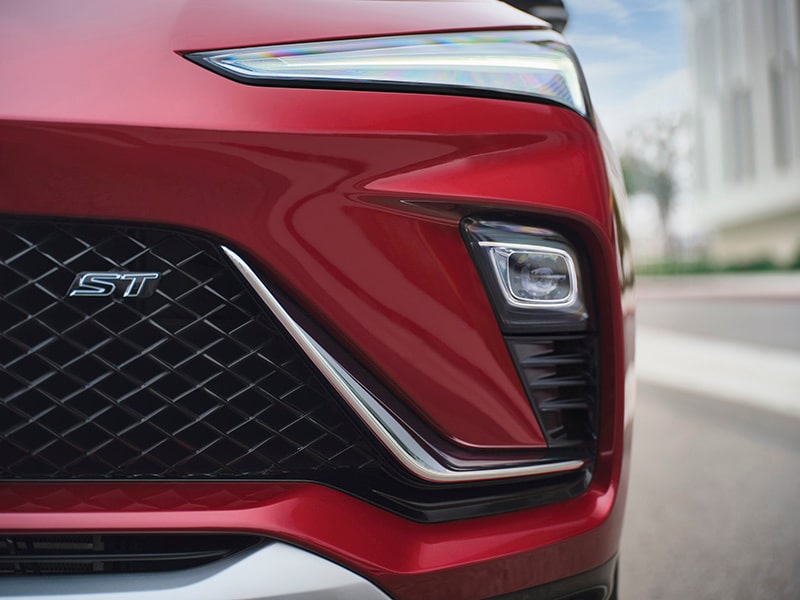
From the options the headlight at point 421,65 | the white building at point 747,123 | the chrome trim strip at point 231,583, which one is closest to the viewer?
the chrome trim strip at point 231,583

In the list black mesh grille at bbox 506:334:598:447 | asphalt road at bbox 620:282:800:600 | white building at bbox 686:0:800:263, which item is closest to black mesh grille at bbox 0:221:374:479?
black mesh grille at bbox 506:334:598:447

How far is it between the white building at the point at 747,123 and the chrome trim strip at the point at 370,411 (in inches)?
1215

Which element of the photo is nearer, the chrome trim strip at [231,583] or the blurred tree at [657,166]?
the chrome trim strip at [231,583]

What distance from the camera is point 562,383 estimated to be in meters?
1.02

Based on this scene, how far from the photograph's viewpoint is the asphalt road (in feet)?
6.36

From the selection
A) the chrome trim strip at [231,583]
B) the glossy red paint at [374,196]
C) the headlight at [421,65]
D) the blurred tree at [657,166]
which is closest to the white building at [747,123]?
the blurred tree at [657,166]

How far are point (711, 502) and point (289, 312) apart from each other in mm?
2213

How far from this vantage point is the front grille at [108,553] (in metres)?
0.91

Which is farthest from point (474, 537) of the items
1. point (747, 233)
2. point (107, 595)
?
point (747, 233)

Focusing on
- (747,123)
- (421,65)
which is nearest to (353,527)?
(421,65)

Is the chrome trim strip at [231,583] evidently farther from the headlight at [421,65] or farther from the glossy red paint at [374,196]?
the headlight at [421,65]

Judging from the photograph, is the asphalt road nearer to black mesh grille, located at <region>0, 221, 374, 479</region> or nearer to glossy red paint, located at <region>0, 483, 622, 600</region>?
glossy red paint, located at <region>0, 483, 622, 600</region>

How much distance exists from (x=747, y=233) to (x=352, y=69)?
40.9m

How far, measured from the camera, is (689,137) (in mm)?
39625
